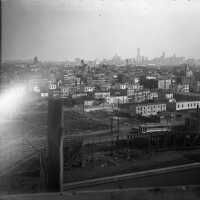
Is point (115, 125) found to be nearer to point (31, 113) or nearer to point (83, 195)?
point (31, 113)

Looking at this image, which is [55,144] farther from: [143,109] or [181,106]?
[181,106]

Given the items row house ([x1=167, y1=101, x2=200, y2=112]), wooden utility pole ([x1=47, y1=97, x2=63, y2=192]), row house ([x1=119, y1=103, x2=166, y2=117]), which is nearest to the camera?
wooden utility pole ([x1=47, y1=97, x2=63, y2=192])

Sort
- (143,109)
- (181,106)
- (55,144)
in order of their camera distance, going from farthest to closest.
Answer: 1. (181,106)
2. (143,109)
3. (55,144)

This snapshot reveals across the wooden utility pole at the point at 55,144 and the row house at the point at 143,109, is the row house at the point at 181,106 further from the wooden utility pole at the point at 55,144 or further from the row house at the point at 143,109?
the wooden utility pole at the point at 55,144

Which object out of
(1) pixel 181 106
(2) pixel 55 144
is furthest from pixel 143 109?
(2) pixel 55 144

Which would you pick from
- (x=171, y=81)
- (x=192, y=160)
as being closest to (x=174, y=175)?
(x=192, y=160)

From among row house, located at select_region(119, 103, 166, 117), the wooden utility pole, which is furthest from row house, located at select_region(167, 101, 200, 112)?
the wooden utility pole

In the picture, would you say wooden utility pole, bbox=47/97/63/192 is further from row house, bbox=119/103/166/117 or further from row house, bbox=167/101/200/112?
row house, bbox=167/101/200/112

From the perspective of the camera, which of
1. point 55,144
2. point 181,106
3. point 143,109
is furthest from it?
point 181,106

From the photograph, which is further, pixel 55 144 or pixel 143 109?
pixel 143 109
